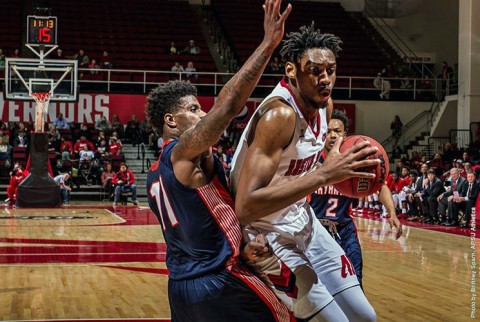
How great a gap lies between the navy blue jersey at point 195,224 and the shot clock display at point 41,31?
1547 centimetres

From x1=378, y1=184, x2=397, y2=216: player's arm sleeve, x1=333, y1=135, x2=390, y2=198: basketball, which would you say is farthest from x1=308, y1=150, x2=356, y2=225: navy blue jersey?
x1=333, y1=135, x2=390, y2=198: basketball

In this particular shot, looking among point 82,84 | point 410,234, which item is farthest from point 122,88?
point 410,234

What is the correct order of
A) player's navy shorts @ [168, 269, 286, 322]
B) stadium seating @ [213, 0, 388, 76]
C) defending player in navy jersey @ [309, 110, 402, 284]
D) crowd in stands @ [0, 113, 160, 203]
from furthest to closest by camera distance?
stadium seating @ [213, 0, 388, 76] → crowd in stands @ [0, 113, 160, 203] → defending player in navy jersey @ [309, 110, 402, 284] → player's navy shorts @ [168, 269, 286, 322]

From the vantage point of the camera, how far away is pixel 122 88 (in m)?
23.4

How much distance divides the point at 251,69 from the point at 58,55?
20.4 m

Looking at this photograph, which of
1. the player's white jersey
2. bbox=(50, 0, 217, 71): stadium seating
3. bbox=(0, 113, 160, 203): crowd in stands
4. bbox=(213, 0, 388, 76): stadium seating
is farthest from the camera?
bbox=(213, 0, 388, 76): stadium seating

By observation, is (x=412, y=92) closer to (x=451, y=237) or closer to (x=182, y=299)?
(x=451, y=237)

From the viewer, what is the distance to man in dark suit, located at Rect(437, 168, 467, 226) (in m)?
14.2

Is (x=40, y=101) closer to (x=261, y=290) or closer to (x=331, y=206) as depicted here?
(x=331, y=206)

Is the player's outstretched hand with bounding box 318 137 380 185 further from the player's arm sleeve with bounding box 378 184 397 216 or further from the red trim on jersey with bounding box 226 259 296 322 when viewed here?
the player's arm sleeve with bounding box 378 184 397 216

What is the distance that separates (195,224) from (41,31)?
15.8m

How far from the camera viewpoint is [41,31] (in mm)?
17781

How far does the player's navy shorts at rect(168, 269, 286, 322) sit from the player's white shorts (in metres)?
0.39

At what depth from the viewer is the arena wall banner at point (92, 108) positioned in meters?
22.7
